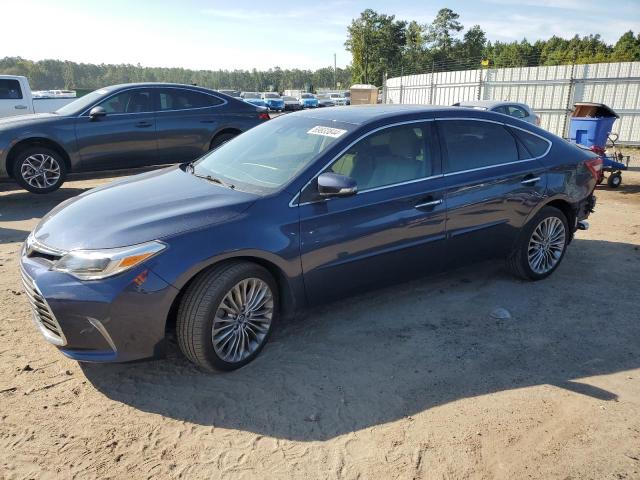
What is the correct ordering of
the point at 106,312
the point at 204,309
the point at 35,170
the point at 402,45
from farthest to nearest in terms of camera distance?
the point at 402,45 → the point at 35,170 → the point at 204,309 → the point at 106,312

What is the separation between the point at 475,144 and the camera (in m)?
4.40

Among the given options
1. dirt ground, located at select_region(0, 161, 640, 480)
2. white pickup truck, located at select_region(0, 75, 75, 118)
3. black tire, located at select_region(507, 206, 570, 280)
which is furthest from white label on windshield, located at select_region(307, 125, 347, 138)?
white pickup truck, located at select_region(0, 75, 75, 118)

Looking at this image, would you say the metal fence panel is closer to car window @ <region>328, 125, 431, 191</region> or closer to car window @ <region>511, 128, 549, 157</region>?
car window @ <region>511, 128, 549, 157</region>

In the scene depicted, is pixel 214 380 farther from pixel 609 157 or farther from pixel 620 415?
pixel 609 157

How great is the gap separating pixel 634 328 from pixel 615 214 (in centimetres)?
450

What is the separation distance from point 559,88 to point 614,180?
918cm

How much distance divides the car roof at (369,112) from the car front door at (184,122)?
484cm

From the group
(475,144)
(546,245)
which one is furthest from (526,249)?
(475,144)

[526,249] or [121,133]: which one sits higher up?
[121,133]

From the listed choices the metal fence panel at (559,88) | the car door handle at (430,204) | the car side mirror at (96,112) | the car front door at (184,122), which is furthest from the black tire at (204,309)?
the metal fence panel at (559,88)

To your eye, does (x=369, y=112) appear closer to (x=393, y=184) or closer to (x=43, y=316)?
(x=393, y=184)

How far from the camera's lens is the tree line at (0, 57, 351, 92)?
4252 inches

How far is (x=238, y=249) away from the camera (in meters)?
3.15

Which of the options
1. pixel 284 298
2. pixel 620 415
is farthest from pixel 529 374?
pixel 284 298
